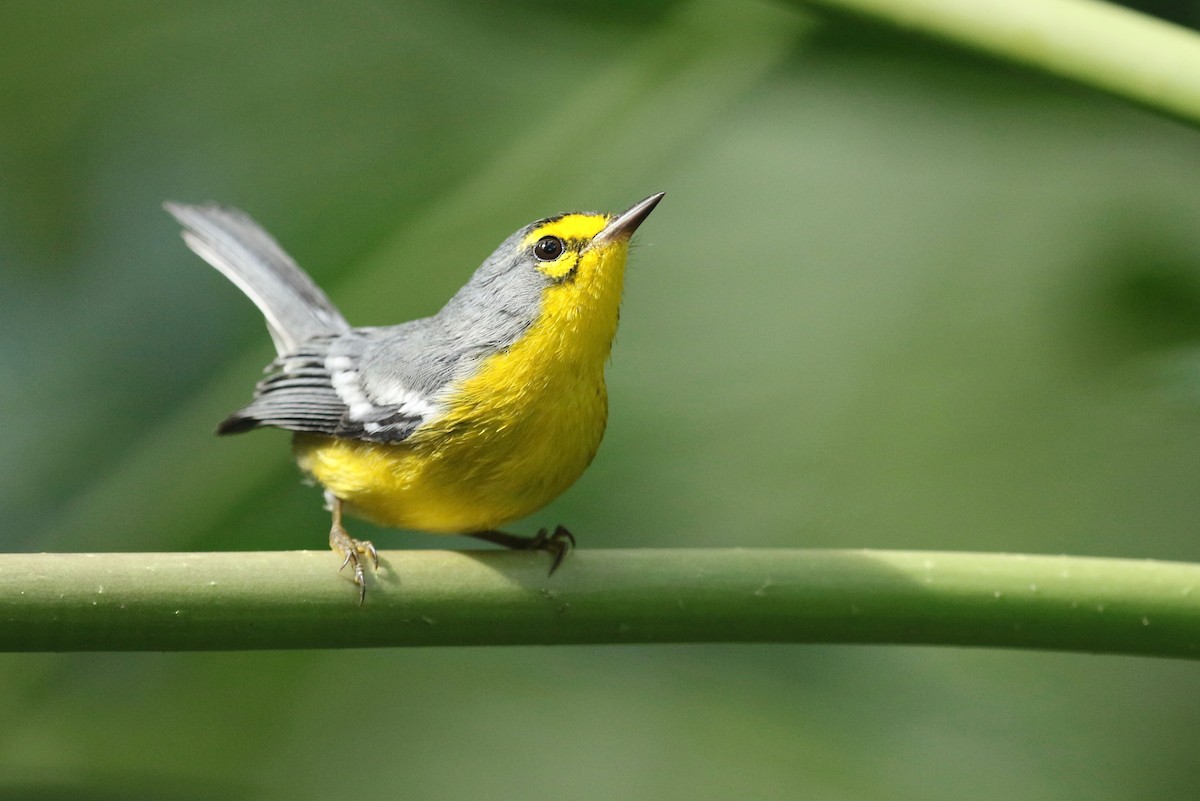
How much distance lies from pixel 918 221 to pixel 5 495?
105 inches

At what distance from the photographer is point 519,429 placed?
2.87 m

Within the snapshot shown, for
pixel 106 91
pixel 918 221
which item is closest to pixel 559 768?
pixel 918 221

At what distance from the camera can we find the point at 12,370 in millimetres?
3059

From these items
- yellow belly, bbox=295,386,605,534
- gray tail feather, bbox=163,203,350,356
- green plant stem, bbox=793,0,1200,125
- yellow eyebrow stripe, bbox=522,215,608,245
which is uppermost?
green plant stem, bbox=793,0,1200,125

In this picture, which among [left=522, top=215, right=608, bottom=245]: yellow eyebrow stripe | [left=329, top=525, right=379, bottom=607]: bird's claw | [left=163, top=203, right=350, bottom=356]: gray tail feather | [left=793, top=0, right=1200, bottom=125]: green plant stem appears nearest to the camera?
[left=329, top=525, right=379, bottom=607]: bird's claw

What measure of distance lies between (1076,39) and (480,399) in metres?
1.45

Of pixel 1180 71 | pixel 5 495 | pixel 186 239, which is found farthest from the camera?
pixel 186 239

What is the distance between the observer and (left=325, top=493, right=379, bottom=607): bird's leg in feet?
6.21

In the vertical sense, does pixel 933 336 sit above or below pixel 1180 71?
below

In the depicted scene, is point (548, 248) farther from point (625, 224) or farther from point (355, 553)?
point (355, 553)

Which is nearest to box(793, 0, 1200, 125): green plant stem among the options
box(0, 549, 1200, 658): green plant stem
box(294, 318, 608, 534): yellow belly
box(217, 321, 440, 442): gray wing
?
box(0, 549, 1200, 658): green plant stem

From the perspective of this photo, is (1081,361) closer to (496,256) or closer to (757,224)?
(757,224)

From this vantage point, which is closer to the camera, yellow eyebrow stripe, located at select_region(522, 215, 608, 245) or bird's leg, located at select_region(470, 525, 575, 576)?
bird's leg, located at select_region(470, 525, 575, 576)

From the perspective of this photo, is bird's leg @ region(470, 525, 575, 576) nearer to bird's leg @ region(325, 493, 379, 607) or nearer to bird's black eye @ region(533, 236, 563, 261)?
bird's leg @ region(325, 493, 379, 607)
